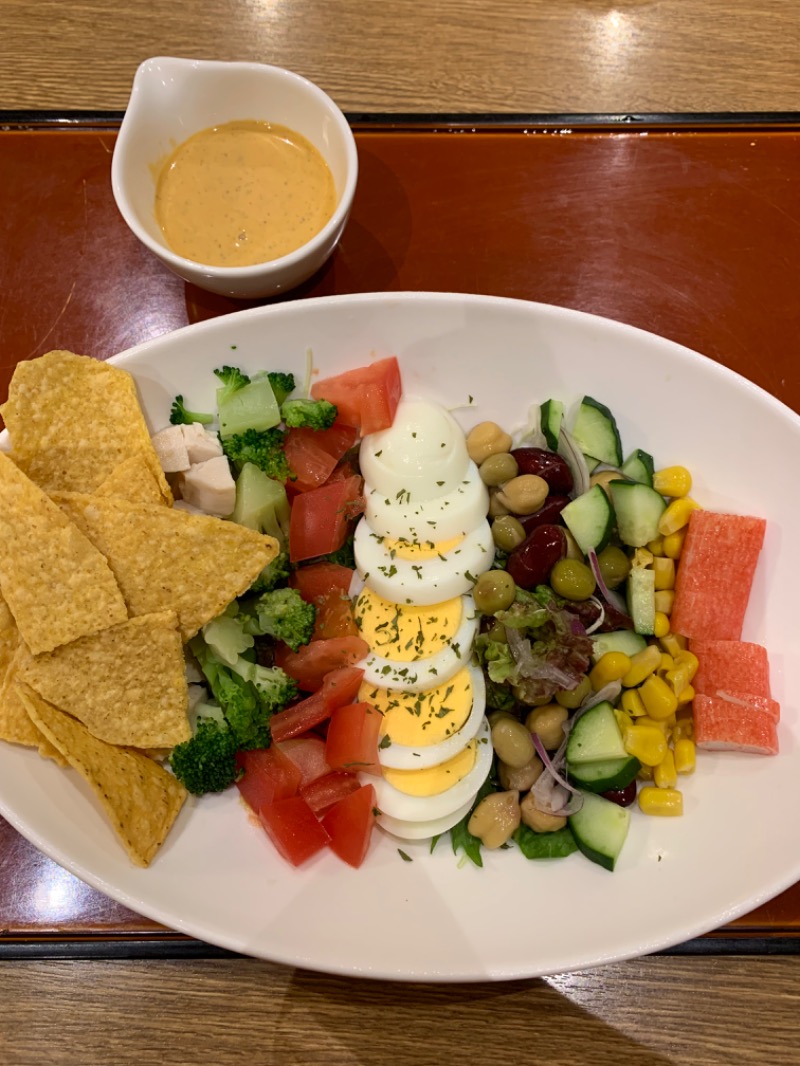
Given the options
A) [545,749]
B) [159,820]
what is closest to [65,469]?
[159,820]

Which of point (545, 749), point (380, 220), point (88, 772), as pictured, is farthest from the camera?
point (380, 220)

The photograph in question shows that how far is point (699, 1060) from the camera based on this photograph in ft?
6.58

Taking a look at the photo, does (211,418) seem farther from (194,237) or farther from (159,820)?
(159,820)

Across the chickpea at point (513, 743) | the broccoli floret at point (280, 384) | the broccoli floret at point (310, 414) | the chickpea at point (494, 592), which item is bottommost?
the chickpea at point (513, 743)

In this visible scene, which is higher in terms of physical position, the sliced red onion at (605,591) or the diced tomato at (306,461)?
the diced tomato at (306,461)

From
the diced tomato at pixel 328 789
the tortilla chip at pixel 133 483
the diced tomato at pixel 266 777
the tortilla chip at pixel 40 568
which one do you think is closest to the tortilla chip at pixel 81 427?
the tortilla chip at pixel 133 483

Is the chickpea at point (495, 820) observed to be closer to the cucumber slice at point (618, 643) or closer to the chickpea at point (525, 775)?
the chickpea at point (525, 775)

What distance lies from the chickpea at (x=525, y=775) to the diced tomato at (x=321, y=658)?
477 mm

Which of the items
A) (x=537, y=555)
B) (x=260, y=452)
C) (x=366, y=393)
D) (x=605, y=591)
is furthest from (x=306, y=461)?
(x=605, y=591)

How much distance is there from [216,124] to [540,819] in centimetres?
216

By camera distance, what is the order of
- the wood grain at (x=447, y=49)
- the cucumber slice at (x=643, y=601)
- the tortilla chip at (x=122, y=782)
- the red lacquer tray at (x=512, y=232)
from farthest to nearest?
the wood grain at (x=447, y=49) < the red lacquer tray at (x=512, y=232) < the cucumber slice at (x=643, y=601) < the tortilla chip at (x=122, y=782)

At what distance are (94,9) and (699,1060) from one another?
12.7 ft

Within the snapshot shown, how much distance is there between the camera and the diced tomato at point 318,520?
6.54ft

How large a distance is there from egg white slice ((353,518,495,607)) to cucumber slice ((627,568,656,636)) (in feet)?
1.33
